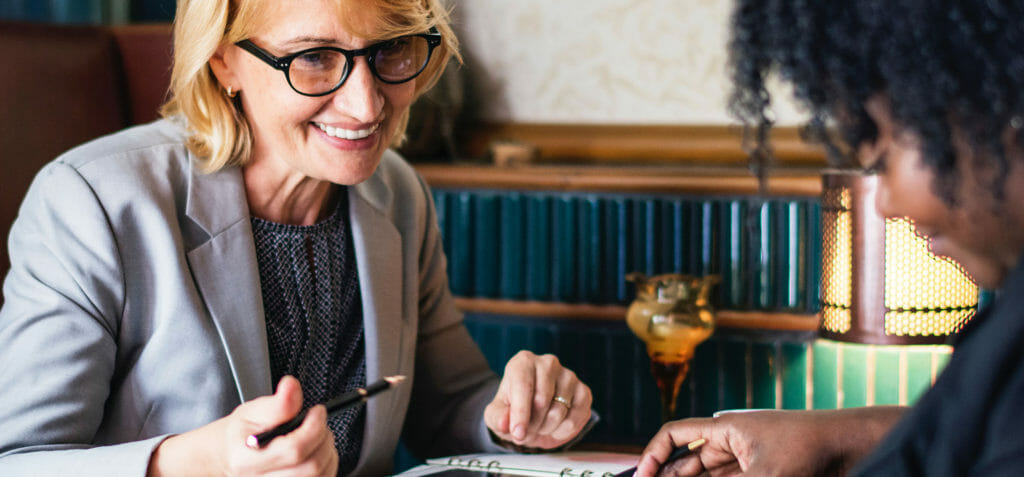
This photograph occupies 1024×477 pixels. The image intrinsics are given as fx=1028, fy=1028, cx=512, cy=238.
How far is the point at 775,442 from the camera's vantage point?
1.05 m

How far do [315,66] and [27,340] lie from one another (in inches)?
18.2

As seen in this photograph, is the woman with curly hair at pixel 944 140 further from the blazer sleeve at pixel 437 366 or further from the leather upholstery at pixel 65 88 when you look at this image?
the leather upholstery at pixel 65 88

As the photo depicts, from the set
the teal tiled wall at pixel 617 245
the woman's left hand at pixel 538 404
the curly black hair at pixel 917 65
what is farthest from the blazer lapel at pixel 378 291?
the curly black hair at pixel 917 65

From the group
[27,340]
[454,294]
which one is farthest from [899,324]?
[27,340]

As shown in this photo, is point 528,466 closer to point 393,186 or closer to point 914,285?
point 393,186

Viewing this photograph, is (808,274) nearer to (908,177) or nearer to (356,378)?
(356,378)

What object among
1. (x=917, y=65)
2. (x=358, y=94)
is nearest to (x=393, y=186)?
(x=358, y=94)

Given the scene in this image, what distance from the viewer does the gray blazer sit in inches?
44.9

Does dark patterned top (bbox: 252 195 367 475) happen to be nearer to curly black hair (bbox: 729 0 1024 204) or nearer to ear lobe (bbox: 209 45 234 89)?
ear lobe (bbox: 209 45 234 89)

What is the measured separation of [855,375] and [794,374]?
0.35 feet

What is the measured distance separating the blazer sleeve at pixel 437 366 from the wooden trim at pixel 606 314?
0.37 m

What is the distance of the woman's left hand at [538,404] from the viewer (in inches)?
51.8

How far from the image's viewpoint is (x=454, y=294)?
2113 millimetres

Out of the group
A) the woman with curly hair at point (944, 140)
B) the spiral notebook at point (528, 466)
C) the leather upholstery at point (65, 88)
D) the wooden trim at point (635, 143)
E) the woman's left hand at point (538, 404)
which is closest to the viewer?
the woman with curly hair at point (944, 140)
